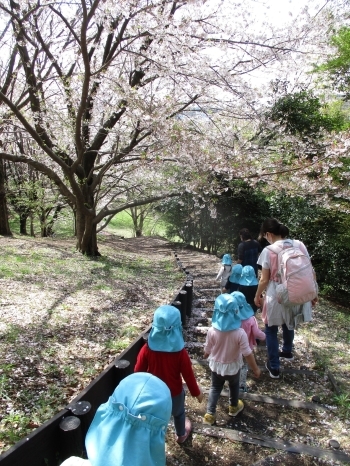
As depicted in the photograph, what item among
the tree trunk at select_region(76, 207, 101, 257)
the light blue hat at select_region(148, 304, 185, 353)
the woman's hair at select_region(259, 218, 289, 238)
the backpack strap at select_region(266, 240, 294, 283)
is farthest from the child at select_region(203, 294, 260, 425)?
the tree trunk at select_region(76, 207, 101, 257)

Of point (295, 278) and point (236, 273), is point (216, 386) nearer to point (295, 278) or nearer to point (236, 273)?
point (295, 278)

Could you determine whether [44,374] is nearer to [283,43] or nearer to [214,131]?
[283,43]

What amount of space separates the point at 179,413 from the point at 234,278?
107 inches

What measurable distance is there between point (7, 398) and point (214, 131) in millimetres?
8881

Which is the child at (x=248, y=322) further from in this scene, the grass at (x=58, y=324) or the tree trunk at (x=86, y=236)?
the tree trunk at (x=86, y=236)

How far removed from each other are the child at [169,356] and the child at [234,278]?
2.63 meters

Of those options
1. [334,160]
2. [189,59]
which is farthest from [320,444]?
[189,59]

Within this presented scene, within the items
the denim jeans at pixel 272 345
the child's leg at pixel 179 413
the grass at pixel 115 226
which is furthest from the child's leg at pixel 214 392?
the grass at pixel 115 226

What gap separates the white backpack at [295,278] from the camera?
3.60 m

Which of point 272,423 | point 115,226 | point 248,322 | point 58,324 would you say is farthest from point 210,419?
point 115,226

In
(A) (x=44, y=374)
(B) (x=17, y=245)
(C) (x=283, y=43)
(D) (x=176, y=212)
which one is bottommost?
(A) (x=44, y=374)

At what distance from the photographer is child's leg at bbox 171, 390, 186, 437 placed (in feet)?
8.86

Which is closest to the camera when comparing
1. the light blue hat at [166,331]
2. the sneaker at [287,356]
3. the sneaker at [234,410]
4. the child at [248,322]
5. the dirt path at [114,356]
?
the light blue hat at [166,331]

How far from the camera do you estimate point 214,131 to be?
9930 mm
